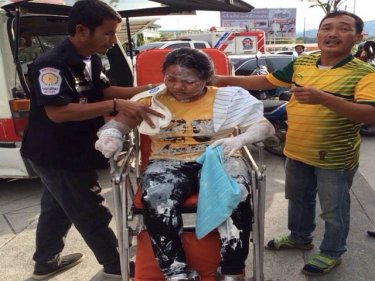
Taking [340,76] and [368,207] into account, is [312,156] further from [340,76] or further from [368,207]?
[368,207]

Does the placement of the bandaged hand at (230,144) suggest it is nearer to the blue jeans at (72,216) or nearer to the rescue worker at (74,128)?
the rescue worker at (74,128)

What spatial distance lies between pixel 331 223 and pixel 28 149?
1878 mm

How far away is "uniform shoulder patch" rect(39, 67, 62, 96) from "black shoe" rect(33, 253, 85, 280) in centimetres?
129

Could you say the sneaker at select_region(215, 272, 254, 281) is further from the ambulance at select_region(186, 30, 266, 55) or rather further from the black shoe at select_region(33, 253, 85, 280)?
the ambulance at select_region(186, 30, 266, 55)

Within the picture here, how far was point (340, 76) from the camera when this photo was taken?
7.70ft

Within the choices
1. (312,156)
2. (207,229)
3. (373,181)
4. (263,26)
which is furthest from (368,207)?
(263,26)

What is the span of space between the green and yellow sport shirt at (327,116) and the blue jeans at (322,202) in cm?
10

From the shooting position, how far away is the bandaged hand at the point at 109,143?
7.39ft

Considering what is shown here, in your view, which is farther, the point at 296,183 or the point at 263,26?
the point at 263,26

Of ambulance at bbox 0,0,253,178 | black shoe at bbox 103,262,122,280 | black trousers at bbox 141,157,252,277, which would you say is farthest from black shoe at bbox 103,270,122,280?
ambulance at bbox 0,0,253,178

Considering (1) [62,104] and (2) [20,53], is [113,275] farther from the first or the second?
(2) [20,53]

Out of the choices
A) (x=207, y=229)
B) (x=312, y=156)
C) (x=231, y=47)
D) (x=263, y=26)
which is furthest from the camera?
(x=263, y=26)

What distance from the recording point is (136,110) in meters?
2.38

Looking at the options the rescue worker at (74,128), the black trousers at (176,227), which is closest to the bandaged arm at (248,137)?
the black trousers at (176,227)
